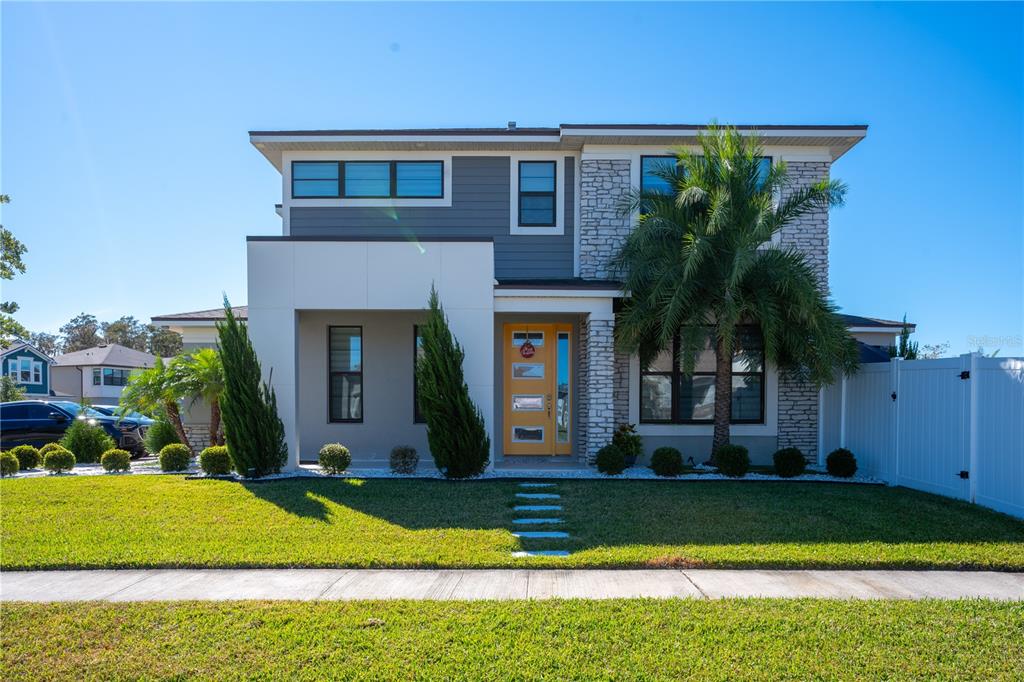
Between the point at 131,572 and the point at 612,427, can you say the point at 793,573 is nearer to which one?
the point at 612,427

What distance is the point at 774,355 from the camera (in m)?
10.3

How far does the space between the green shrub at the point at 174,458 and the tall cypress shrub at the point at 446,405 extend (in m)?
4.65

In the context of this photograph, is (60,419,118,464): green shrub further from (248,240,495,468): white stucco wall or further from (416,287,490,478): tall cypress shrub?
(416,287,490,478): tall cypress shrub

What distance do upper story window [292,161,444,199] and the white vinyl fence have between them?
9148 mm

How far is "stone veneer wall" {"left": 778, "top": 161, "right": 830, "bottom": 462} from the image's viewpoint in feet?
39.5

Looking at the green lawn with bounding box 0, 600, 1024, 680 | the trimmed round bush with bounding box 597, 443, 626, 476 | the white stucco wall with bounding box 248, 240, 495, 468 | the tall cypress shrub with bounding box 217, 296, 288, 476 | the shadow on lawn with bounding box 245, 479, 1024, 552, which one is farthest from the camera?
the white stucco wall with bounding box 248, 240, 495, 468

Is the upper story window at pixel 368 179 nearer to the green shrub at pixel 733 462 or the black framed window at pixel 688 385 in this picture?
the black framed window at pixel 688 385

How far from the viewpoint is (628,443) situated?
11109mm

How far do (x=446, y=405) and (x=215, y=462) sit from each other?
159 inches

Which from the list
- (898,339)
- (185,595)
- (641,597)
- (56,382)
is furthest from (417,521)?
(56,382)

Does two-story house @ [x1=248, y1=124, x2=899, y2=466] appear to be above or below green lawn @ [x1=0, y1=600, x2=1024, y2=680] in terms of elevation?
above

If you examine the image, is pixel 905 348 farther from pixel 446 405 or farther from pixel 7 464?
pixel 7 464

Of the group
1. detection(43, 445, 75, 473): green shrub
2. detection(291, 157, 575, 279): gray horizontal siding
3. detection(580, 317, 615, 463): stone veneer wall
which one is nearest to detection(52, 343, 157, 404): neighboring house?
detection(43, 445, 75, 473): green shrub

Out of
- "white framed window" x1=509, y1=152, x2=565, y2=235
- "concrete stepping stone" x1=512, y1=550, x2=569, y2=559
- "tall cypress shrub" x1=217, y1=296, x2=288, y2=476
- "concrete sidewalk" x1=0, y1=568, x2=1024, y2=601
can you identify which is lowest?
"concrete stepping stone" x1=512, y1=550, x2=569, y2=559
